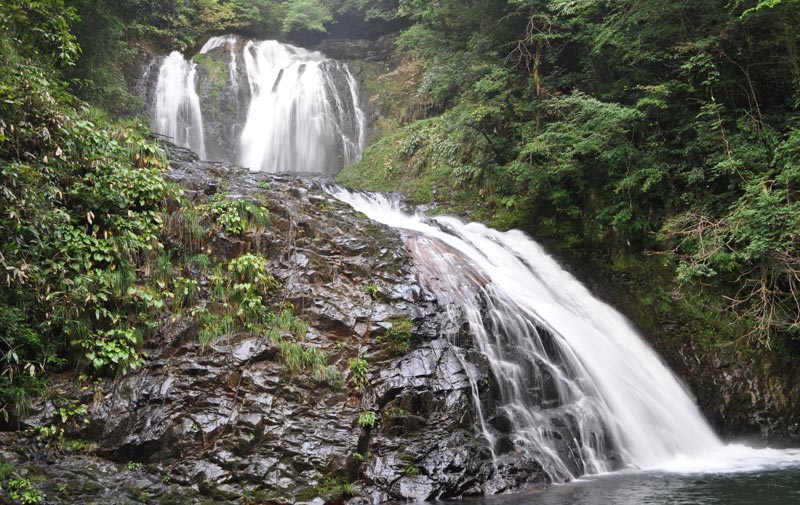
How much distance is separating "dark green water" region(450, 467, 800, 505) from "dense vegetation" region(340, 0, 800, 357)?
10.3 feet

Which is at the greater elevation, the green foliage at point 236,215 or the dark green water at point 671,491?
the green foliage at point 236,215

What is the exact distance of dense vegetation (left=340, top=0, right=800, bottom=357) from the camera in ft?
29.0

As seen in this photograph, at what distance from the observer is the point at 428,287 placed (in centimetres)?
788

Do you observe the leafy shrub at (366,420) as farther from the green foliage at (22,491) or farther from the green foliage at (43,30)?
the green foliage at (43,30)

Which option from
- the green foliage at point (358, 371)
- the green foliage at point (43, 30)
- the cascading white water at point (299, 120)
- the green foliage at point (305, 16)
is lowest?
the green foliage at point (358, 371)

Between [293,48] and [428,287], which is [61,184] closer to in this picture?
[428,287]

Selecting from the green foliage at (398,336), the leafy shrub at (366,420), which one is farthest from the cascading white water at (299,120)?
the leafy shrub at (366,420)

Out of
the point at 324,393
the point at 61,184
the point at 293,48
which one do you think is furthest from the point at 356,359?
the point at 293,48

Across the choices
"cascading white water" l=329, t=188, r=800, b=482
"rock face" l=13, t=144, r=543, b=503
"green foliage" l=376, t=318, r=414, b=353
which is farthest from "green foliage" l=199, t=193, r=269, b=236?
"cascading white water" l=329, t=188, r=800, b=482

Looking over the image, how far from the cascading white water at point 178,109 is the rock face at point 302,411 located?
445 inches

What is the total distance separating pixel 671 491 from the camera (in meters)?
5.77

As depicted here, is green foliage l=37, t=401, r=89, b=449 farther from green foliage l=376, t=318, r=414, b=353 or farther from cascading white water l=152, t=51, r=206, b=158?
cascading white water l=152, t=51, r=206, b=158

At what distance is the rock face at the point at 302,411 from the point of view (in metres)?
5.15

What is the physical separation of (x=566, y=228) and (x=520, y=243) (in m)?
1.16
